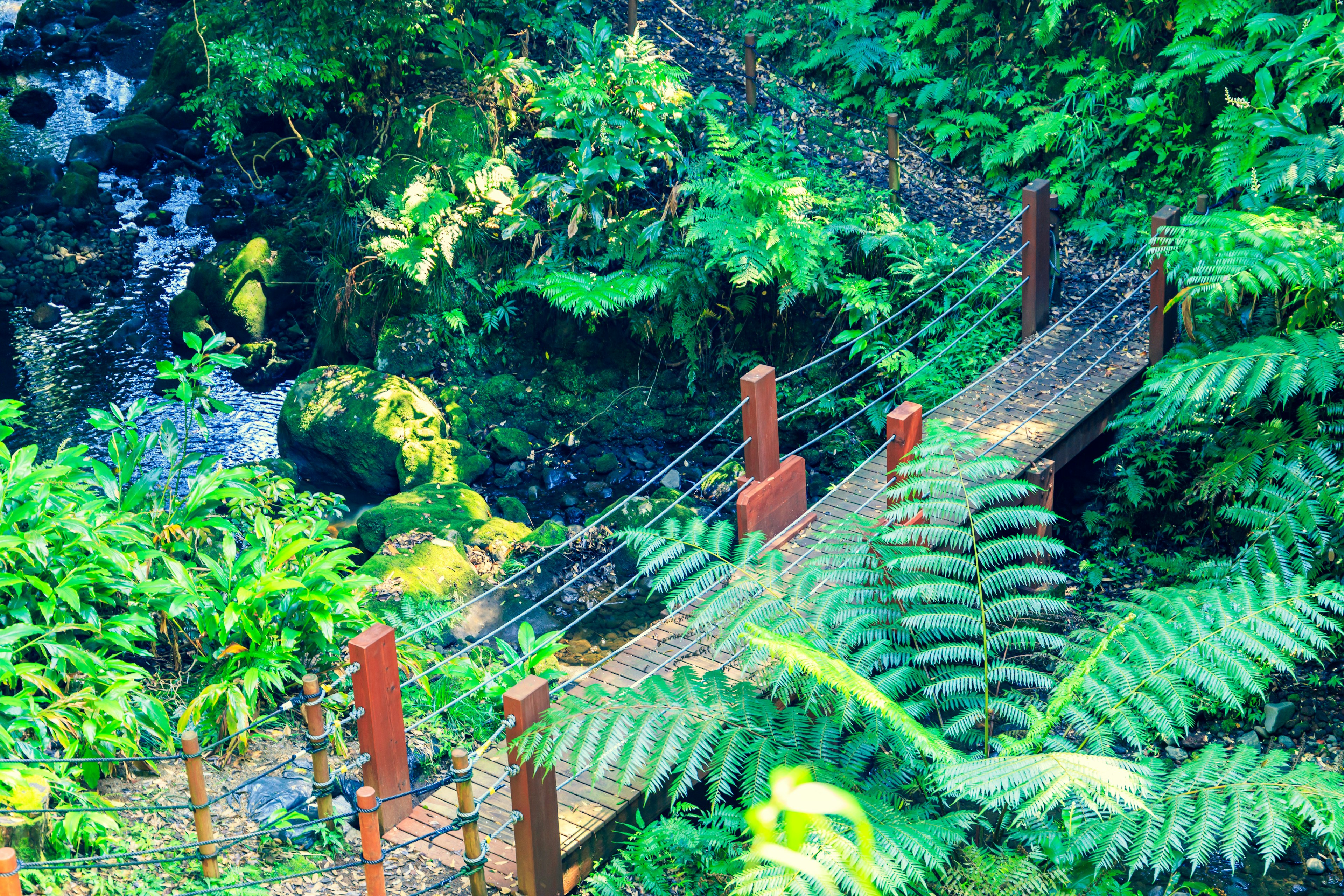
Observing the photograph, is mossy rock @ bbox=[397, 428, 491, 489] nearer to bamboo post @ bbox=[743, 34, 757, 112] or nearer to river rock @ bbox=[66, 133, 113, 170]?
bamboo post @ bbox=[743, 34, 757, 112]

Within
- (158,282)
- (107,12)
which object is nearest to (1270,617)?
(158,282)

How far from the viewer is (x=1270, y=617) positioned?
4930 mm

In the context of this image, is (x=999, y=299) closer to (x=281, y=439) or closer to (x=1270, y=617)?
(x=1270, y=617)

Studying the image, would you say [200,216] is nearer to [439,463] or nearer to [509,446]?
[439,463]

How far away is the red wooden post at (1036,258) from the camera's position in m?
7.92

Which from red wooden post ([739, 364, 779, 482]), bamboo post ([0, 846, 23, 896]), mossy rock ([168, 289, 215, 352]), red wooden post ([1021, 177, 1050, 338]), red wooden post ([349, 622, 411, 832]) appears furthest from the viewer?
mossy rock ([168, 289, 215, 352])

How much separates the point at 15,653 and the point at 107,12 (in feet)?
51.4

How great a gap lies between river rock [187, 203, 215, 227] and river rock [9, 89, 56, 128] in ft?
11.8

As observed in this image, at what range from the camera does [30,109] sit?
15.1 meters

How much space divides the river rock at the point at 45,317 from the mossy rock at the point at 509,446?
5.47 meters

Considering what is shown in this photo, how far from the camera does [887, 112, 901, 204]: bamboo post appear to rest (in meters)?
9.96

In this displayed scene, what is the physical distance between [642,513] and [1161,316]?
13.0ft

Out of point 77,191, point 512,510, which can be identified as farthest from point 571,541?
point 77,191

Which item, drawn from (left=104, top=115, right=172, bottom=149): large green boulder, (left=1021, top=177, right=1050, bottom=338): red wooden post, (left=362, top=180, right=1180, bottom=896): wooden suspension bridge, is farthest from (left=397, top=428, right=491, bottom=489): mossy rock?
(left=104, top=115, right=172, bottom=149): large green boulder
